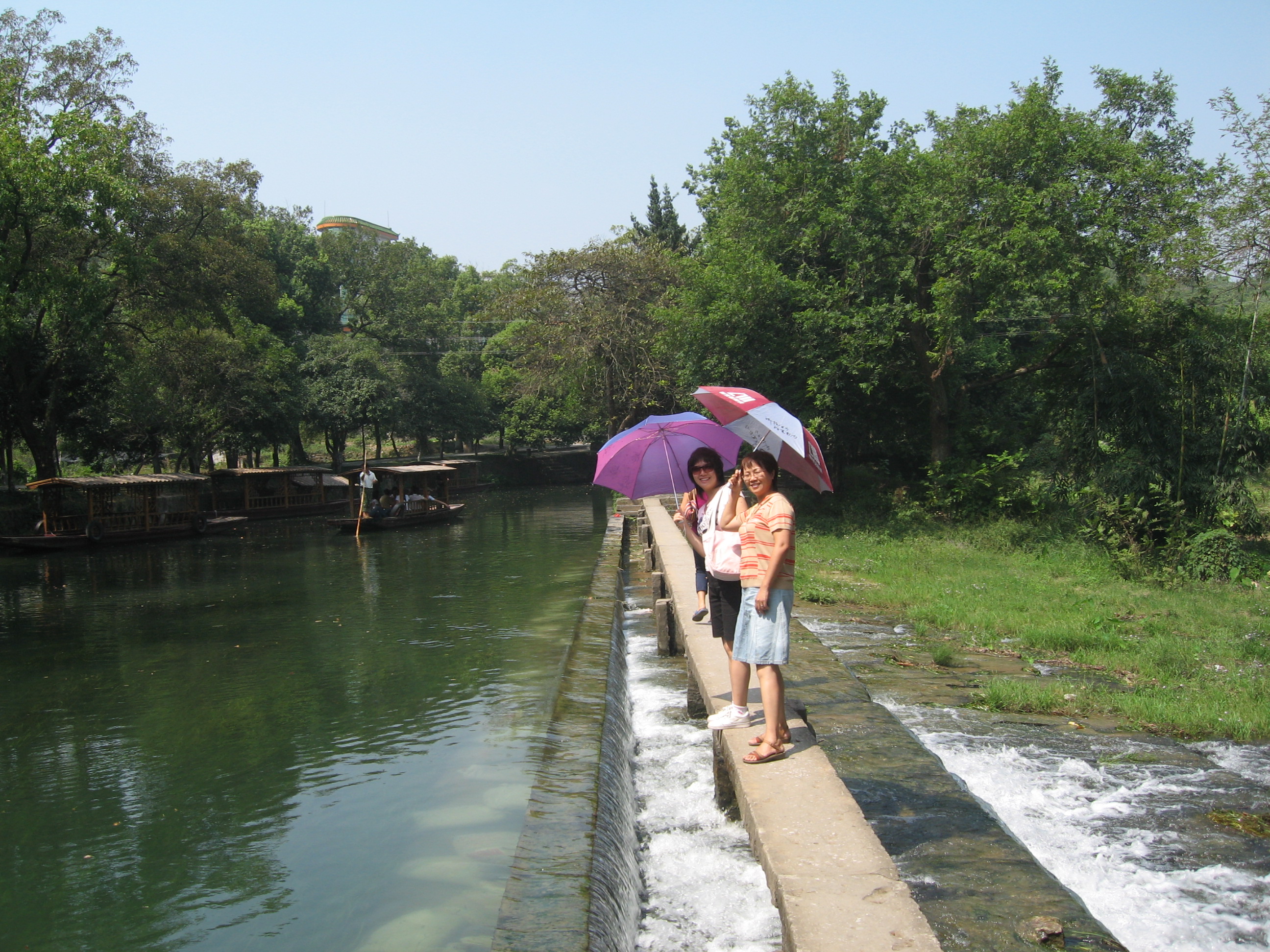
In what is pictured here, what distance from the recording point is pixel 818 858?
3.99 metres

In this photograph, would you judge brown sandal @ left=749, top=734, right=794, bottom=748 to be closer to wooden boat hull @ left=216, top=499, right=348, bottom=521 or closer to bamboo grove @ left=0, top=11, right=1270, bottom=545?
bamboo grove @ left=0, top=11, right=1270, bottom=545

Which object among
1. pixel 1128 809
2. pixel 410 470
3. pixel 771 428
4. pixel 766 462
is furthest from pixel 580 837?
pixel 410 470

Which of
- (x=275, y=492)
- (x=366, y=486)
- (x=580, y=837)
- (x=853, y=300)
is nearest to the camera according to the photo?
(x=580, y=837)

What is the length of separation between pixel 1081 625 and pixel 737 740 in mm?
6719

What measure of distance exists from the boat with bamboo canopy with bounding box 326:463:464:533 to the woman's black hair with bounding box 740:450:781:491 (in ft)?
80.9

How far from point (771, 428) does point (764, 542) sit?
631 mm

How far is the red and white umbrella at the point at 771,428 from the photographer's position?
5.19 metres

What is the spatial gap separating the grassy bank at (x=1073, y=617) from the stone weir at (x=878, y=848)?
2222 millimetres

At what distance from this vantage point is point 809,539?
1897 cm

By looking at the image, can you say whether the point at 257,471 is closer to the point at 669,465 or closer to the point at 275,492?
the point at 275,492

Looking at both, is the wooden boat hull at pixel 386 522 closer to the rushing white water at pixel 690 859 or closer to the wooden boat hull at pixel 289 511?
the wooden boat hull at pixel 289 511

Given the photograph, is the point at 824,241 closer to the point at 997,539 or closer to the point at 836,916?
the point at 997,539

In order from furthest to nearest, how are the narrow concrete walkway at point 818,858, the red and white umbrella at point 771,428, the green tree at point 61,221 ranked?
the green tree at point 61,221, the red and white umbrella at point 771,428, the narrow concrete walkway at point 818,858

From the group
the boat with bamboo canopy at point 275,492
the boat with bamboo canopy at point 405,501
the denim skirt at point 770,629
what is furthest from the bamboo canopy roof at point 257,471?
the denim skirt at point 770,629
